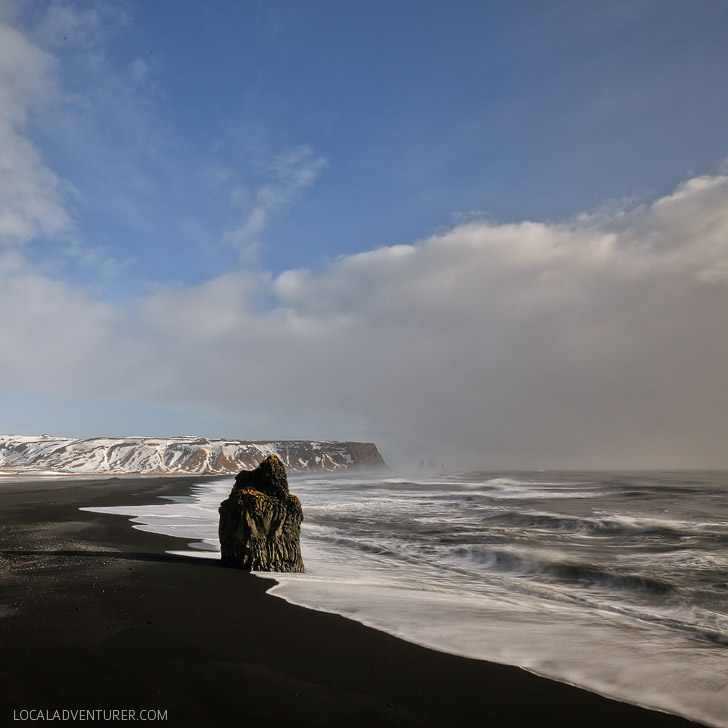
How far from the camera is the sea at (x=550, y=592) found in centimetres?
473

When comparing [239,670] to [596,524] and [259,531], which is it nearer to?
[259,531]

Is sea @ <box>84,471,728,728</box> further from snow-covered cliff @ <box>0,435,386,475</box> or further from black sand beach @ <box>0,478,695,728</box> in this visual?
snow-covered cliff @ <box>0,435,386,475</box>

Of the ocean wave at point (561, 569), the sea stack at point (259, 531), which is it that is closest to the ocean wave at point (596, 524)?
the ocean wave at point (561, 569)

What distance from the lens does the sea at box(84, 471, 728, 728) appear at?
4730 millimetres

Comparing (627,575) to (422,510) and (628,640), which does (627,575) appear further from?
(422,510)

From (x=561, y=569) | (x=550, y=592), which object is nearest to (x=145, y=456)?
(x=561, y=569)

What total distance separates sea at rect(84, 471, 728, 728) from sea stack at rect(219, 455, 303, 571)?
0.55m

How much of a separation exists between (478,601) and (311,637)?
358cm

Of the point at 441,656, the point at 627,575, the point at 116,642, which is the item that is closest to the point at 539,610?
the point at 441,656

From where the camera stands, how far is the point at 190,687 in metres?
3.57

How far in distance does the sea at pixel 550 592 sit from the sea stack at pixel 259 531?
0.55 m

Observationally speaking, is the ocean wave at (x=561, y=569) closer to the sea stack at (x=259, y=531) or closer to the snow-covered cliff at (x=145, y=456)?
the sea stack at (x=259, y=531)

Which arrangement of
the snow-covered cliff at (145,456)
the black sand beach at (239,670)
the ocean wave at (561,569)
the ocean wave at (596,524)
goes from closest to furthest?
the black sand beach at (239,670) < the ocean wave at (561,569) < the ocean wave at (596,524) < the snow-covered cliff at (145,456)

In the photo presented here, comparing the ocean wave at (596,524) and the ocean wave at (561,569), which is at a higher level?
the ocean wave at (561,569)
